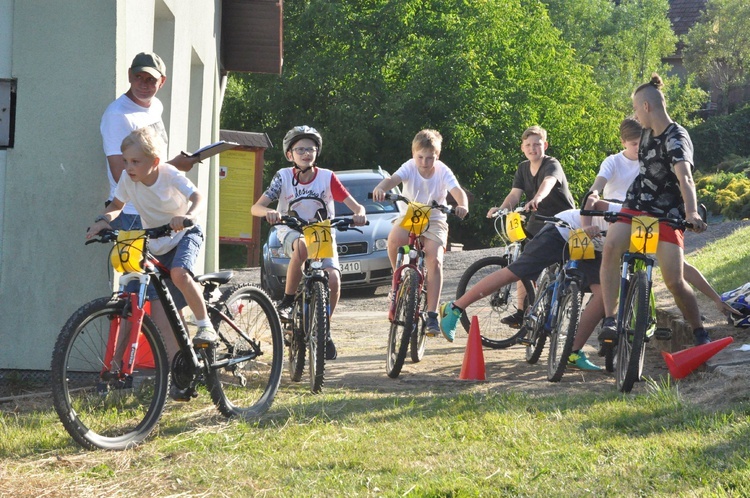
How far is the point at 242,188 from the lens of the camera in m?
25.8

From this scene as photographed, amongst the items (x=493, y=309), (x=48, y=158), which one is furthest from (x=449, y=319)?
(x=48, y=158)

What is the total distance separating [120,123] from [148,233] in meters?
1.25

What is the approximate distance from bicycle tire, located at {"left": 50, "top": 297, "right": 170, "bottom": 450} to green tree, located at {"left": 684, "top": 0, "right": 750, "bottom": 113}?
190ft

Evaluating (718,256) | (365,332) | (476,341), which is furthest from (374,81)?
(476,341)

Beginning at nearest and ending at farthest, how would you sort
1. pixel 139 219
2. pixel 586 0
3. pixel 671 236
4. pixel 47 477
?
pixel 47 477 < pixel 139 219 < pixel 671 236 < pixel 586 0

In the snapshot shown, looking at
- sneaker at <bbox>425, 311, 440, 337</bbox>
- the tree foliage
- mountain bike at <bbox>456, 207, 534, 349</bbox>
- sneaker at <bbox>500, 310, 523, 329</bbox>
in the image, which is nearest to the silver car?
mountain bike at <bbox>456, 207, 534, 349</bbox>

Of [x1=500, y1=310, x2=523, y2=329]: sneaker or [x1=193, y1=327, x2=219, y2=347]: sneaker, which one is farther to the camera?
[x1=500, y1=310, x2=523, y2=329]: sneaker

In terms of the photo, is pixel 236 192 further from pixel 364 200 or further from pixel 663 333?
pixel 663 333

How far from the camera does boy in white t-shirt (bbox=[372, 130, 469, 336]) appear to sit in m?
8.30

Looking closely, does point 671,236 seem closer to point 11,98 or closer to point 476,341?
point 476,341

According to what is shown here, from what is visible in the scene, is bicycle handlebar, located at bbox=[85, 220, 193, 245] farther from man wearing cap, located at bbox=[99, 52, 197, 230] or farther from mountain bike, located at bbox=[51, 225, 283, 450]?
man wearing cap, located at bbox=[99, 52, 197, 230]

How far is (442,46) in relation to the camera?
3434cm

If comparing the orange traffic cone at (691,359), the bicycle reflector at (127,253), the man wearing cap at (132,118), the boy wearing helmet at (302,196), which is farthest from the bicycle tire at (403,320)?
the bicycle reflector at (127,253)

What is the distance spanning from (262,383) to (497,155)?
93.7 ft
